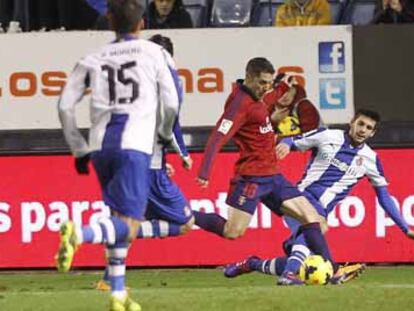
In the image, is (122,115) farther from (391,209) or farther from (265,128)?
(391,209)

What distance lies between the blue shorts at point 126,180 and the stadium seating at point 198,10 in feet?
28.3

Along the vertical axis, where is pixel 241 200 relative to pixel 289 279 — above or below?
above

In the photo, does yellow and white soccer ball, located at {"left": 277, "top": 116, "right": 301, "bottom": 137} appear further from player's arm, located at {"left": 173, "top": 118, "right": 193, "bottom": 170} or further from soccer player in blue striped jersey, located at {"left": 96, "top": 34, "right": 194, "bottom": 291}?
soccer player in blue striped jersey, located at {"left": 96, "top": 34, "right": 194, "bottom": 291}

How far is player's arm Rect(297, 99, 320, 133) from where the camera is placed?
59.1 ft

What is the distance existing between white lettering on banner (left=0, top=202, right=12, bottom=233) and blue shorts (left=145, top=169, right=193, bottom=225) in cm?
564

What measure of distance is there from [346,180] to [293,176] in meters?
3.05

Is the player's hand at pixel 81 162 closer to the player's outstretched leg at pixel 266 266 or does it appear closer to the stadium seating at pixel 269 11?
the player's outstretched leg at pixel 266 266

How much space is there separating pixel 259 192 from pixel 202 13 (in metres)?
5.62

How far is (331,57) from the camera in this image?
18.1 m

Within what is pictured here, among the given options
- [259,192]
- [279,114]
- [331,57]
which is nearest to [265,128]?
[259,192]

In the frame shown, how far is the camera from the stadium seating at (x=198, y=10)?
19.0 metres

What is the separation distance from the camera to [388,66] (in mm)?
18297

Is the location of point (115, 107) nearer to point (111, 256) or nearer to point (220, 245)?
point (111, 256)

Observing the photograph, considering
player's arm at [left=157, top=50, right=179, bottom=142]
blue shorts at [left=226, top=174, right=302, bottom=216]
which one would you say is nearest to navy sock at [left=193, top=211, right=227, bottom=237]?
blue shorts at [left=226, top=174, right=302, bottom=216]
